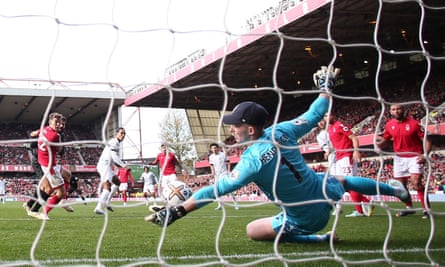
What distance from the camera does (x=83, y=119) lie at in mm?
36469

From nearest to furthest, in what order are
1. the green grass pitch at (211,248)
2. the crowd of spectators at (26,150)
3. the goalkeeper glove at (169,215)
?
the goalkeeper glove at (169,215) < the green grass pitch at (211,248) < the crowd of spectators at (26,150)

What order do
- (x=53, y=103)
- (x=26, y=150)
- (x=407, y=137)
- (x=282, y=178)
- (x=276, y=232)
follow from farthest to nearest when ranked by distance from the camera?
1. (x=26, y=150)
2. (x=53, y=103)
3. (x=407, y=137)
4. (x=276, y=232)
5. (x=282, y=178)

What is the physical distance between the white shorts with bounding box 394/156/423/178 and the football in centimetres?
416

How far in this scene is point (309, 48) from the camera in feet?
66.1

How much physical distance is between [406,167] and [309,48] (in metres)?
13.4

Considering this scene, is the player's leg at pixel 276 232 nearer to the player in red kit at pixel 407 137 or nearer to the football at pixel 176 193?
the football at pixel 176 193

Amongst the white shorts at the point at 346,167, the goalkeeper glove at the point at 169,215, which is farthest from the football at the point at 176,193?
the white shorts at the point at 346,167

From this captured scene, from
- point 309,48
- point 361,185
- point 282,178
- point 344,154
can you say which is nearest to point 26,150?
point 309,48

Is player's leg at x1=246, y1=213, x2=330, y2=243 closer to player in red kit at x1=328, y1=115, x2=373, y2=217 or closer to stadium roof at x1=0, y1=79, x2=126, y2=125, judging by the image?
player in red kit at x1=328, y1=115, x2=373, y2=217

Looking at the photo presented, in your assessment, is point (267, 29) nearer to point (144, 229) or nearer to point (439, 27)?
point (439, 27)

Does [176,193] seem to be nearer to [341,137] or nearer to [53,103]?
[341,137]

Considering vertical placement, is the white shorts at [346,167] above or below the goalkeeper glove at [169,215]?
below

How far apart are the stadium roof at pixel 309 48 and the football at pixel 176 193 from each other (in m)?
10.1

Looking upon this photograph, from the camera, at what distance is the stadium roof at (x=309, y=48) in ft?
56.8
